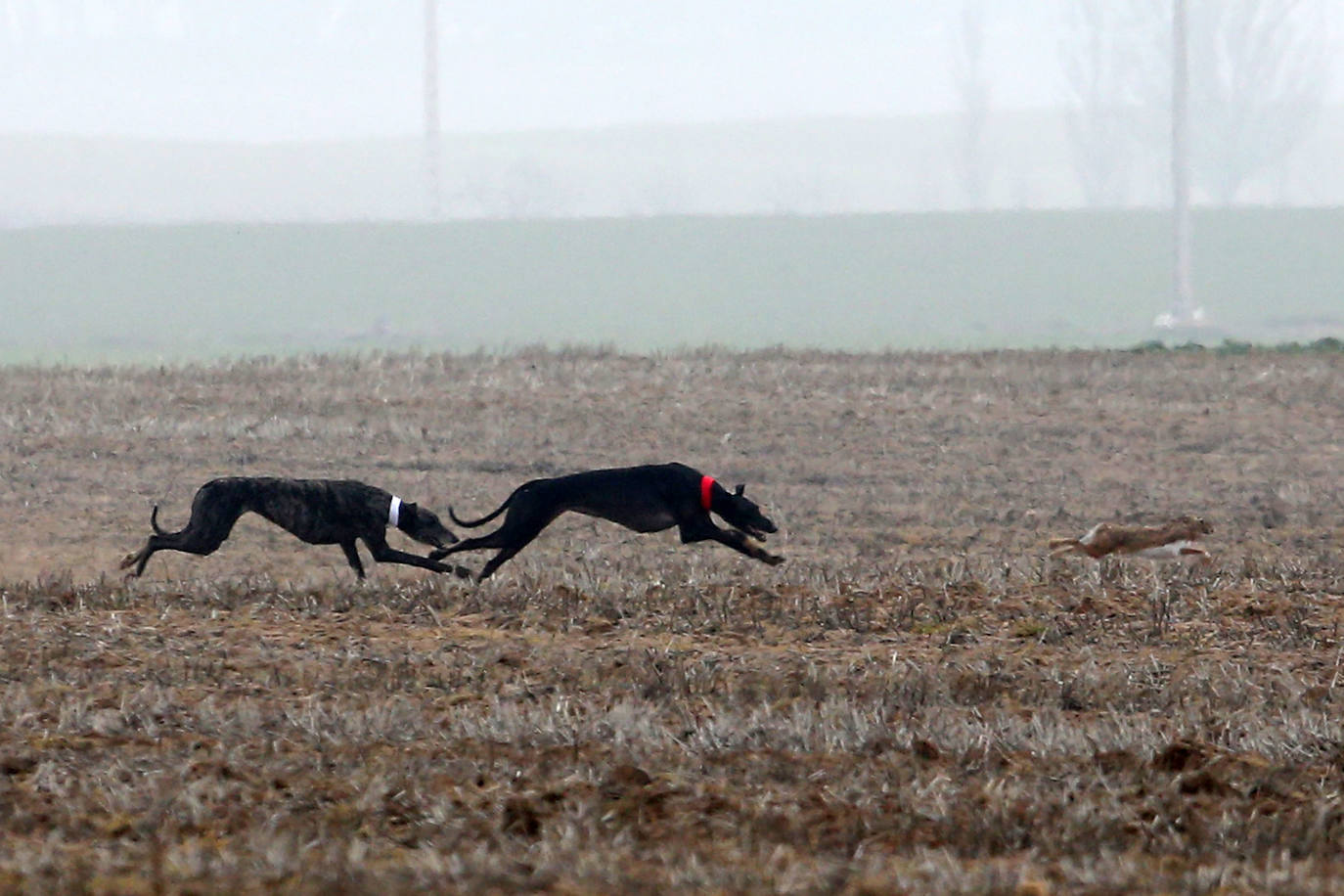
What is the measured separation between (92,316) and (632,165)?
216 ft

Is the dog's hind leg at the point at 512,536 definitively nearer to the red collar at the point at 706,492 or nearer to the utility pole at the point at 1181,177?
the red collar at the point at 706,492

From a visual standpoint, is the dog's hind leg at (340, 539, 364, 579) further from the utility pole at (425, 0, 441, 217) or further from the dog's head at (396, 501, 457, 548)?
the utility pole at (425, 0, 441, 217)

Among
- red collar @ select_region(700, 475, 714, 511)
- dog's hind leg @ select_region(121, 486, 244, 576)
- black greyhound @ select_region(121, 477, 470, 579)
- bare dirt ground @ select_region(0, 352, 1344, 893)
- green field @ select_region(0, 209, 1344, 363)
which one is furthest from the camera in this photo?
green field @ select_region(0, 209, 1344, 363)

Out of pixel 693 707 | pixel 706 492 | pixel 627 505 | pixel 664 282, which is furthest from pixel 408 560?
pixel 664 282

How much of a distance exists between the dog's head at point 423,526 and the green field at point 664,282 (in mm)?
32377

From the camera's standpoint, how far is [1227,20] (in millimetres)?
73938

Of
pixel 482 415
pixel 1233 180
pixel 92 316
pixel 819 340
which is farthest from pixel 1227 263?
pixel 482 415

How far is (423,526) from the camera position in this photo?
12.1m

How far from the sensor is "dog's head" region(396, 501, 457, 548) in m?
12.1

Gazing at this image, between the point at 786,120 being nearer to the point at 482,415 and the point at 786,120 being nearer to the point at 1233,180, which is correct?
the point at 1233,180

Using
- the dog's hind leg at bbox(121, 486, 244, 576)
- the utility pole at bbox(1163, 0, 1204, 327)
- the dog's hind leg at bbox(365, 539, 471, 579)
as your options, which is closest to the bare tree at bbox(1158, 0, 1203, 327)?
Result: the utility pole at bbox(1163, 0, 1204, 327)

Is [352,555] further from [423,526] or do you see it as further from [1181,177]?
[1181,177]

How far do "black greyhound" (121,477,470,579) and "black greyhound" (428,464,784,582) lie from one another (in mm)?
322

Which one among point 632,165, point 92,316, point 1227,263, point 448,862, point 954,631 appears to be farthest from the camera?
point 632,165
